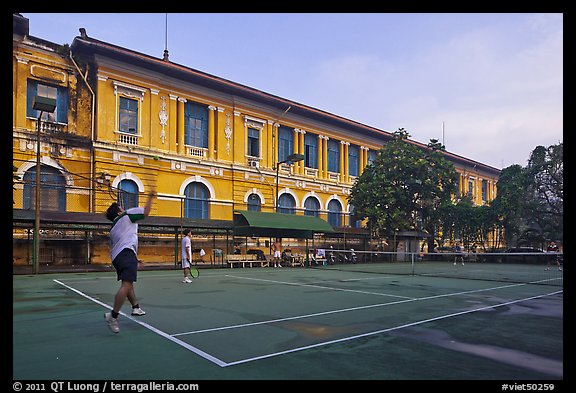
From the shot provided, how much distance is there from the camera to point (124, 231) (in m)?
7.49

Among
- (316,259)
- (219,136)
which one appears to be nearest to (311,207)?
(316,259)

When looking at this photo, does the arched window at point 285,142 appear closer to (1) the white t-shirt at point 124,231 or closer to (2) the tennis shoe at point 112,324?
(1) the white t-shirt at point 124,231

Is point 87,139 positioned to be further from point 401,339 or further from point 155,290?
point 401,339

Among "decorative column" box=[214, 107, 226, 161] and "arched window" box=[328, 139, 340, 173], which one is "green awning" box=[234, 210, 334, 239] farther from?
"arched window" box=[328, 139, 340, 173]

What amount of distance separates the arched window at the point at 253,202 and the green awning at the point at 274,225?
563 centimetres

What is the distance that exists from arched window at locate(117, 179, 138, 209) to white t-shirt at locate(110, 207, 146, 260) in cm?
1934

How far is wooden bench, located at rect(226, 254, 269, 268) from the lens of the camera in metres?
26.5

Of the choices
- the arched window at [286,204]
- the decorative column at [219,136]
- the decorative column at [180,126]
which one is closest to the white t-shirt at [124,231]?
the decorative column at [180,126]

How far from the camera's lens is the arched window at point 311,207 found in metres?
39.2

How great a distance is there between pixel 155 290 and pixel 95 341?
6.96 meters

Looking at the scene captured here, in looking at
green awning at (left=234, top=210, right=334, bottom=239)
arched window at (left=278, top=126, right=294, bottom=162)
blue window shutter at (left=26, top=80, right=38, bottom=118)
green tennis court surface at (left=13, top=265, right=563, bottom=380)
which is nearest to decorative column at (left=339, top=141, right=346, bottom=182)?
arched window at (left=278, top=126, right=294, bottom=162)

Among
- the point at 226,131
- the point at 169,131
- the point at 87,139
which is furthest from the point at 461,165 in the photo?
the point at 87,139

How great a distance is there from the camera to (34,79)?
24.8 m
